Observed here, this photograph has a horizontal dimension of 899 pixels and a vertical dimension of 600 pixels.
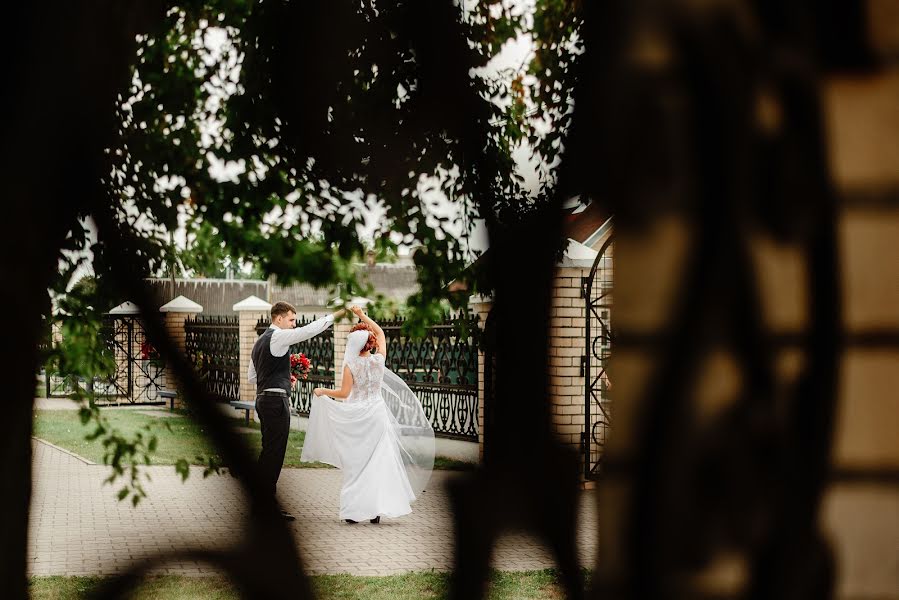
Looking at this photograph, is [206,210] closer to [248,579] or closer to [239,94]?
[239,94]

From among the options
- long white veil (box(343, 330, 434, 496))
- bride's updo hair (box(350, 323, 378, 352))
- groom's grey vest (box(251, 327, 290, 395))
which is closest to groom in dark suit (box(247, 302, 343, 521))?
groom's grey vest (box(251, 327, 290, 395))

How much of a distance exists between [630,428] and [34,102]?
65 cm

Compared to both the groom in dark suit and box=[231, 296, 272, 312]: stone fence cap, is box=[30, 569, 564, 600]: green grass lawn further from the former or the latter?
box=[231, 296, 272, 312]: stone fence cap

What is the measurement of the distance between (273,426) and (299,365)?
5634 millimetres

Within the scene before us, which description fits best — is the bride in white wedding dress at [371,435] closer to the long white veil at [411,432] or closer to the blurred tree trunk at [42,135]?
the long white veil at [411,432]

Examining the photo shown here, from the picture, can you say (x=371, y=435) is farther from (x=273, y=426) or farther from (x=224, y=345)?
(x=224, y=345)

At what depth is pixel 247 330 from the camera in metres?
19.5

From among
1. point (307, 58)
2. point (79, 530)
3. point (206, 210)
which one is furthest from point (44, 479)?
point (307, 58)

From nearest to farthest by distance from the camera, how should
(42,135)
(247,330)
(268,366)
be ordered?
(42,135) → (268,366) → (247,330)

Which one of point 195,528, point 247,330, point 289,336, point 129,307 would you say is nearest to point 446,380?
point 289,336

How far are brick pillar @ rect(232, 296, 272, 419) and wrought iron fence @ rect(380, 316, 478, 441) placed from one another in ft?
18.8

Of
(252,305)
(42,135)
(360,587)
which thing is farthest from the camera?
(252,305)

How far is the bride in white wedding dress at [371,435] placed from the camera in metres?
9.16

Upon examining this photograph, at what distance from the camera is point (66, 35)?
2.96ft
